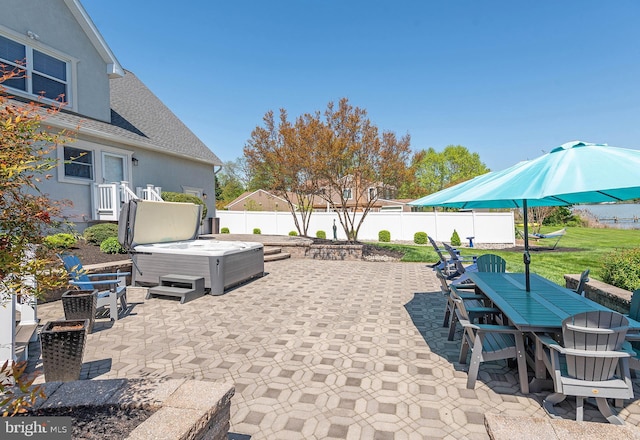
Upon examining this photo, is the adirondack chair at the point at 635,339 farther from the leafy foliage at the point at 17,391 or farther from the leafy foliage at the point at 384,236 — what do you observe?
the leafy foliage at the point at 384,236

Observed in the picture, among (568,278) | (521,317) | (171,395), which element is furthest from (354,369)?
(568,278)

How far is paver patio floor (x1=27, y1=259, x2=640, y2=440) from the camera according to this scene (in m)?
2.87

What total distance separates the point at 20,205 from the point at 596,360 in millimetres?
4255

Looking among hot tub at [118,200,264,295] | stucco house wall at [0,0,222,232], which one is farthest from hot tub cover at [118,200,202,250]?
stucco house wall at [0,0,222,232]

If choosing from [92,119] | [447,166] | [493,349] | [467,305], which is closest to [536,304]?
[493,349]

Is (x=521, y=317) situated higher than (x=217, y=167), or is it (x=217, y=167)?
(x=217, y=167)

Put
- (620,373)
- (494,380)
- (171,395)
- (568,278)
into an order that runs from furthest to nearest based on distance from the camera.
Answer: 1. (568,278)
2. (494,380)
3. (620,373)
4. (171,395)

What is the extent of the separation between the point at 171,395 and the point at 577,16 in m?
15.7

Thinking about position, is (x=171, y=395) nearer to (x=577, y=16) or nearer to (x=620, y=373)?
(x=620, y=373)

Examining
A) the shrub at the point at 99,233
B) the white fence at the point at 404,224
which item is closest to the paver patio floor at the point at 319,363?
the shrub at the point at 99,233

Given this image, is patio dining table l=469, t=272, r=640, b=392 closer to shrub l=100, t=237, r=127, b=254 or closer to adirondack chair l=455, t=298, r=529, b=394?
adirondack chair l=455, t=298, r=529, b=394

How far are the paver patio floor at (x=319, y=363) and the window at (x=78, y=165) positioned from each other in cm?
614

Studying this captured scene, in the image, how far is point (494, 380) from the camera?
3547 mm

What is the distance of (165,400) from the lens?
2088 millimetres
